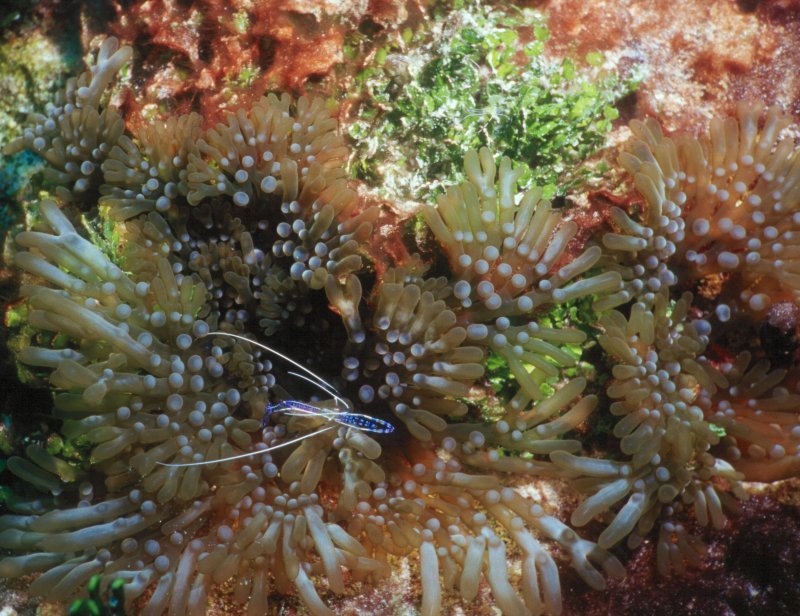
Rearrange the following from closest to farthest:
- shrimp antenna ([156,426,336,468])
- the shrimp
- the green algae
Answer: shrimp antenna ([156,426,336,468]) < the shrimp < the green algae

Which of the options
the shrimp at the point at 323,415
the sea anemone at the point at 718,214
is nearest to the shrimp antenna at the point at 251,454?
the shrimp at the point at 323,415

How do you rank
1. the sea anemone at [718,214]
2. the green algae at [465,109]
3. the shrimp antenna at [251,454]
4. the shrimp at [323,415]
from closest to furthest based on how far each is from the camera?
the shrimp antenna at [251,454] < the shrimp at [323,415] < the sea anemone at [718,214] < the green algae at [465,109]

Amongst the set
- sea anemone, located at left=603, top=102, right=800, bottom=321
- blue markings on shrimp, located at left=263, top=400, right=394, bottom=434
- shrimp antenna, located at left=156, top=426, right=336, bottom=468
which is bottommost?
shrimp antenna, located at left=156, top=426, right=336, bottom=468

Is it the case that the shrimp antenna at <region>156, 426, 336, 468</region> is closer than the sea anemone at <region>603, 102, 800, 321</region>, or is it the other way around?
the shrimp antenna at <region>156, 426, 336, 468</region>

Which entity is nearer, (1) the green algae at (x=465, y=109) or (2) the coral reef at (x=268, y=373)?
(2) the coral reef at (x=268, y=373)

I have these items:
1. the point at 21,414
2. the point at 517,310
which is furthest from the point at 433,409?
the point at 21,414

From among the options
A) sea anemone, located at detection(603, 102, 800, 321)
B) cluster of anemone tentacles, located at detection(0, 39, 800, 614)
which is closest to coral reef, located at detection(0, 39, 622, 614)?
cluster of anemone tentacles, located at detection(0, 39, 800, 614)

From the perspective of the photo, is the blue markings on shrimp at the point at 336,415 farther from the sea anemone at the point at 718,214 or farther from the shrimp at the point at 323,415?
the sea anemone at the point at 718,214

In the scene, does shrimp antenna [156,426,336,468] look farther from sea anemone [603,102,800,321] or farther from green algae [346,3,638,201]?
sea anemone [603,102,800,321]
